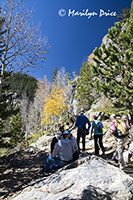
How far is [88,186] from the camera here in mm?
2492

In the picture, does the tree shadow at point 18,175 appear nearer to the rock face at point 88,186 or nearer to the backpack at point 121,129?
the rock face at point 88,186

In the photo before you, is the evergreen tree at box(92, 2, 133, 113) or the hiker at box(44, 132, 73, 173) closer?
the hiker at box(44, 132, 73, 173)

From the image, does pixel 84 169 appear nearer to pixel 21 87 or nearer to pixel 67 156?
pixel 67 156

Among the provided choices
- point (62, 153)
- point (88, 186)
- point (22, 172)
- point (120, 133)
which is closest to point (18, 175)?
point (22, 172)

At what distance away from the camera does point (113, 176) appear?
2.73 metres

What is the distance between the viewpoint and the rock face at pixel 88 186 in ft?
7.70

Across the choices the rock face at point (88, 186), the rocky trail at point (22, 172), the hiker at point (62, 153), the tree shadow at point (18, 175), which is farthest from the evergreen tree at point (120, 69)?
the rock face at point (88, 186)

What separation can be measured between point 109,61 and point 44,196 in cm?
936

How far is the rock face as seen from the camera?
2.35 meters

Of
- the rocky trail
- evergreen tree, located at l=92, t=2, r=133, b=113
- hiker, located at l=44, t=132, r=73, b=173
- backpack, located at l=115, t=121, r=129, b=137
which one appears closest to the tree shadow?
the rocky trail

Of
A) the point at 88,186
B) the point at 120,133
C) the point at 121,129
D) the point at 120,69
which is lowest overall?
the point at 88,186

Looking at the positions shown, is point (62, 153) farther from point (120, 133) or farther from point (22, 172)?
point (22, 172)

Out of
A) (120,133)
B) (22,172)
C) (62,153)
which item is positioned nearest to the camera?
(62,153)

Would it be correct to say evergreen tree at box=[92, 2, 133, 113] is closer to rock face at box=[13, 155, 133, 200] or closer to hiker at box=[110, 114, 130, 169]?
hiker at box=[110, 114, 130, 169]
